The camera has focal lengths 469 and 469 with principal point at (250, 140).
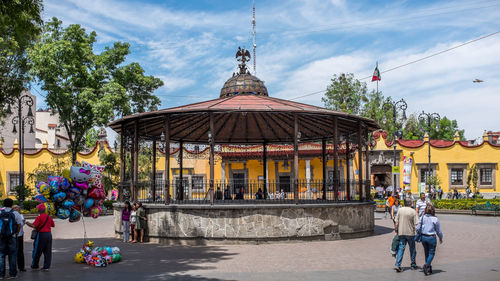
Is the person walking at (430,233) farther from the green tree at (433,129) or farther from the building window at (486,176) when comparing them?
the green tree at (433,129)

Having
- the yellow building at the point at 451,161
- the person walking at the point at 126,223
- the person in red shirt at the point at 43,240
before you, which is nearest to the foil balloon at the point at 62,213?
the person in red shirt at the point at 43,240

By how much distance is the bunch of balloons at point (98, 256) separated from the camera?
38.5 feet

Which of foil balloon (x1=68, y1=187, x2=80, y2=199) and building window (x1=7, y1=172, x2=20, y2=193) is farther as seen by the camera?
building window (x1=7, y1=172, x2=20, y2=193)

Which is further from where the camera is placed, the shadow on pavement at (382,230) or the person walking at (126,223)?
the shadow on pavement at (382,230)

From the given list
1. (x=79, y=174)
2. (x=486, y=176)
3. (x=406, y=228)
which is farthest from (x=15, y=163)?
(x=486, y=176)

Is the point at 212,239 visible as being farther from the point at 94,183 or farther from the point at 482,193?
the point at 482,193

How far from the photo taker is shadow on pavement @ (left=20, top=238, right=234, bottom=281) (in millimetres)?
10312

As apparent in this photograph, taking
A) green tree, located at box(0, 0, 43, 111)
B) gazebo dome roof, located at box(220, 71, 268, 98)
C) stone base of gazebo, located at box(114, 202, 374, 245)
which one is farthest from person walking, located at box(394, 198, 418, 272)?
green tree, located at box(0, 0, 43, 111)

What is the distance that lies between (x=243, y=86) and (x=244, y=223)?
22.9 feet

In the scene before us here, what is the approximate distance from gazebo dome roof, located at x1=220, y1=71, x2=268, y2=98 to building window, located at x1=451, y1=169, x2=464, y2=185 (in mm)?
31499

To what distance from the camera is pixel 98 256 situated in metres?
11.8

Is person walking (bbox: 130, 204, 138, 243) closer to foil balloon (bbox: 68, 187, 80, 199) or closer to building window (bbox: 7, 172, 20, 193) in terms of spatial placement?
foil balloon (bbox: 68, 187, 80, 199)

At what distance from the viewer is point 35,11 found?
1468cm

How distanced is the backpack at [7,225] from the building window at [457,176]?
4303cm
